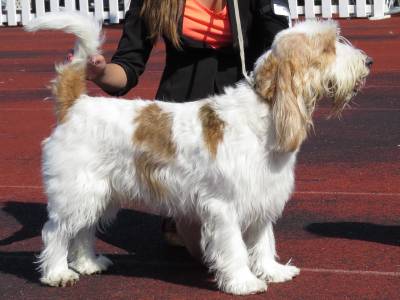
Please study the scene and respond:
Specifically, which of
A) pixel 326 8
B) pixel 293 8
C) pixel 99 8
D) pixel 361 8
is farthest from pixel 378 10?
pixel 99 8

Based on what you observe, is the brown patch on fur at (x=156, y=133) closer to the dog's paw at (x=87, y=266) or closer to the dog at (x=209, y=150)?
the dog at (x=209, y=150)

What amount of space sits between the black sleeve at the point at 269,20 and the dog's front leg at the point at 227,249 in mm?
1293

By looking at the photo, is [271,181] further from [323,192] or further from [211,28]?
[323,192]

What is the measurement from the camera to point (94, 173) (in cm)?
502

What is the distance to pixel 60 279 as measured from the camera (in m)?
5.20

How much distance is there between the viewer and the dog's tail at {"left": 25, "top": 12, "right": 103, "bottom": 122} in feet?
16.5

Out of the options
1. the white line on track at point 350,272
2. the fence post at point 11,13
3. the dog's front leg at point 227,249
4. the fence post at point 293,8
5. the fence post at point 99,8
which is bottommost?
the fence post at point 11,13

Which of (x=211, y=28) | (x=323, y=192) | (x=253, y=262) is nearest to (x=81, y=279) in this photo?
(x=253, y=262)

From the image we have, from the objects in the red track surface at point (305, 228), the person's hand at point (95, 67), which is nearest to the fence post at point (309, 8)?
the red track surface at point (305, 228)

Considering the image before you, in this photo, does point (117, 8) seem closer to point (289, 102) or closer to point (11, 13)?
point (11, 13)

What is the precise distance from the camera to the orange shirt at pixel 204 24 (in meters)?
5.69

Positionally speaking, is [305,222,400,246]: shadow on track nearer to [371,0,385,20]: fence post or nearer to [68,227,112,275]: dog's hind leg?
[68,227,112,275]: dog's hind leg

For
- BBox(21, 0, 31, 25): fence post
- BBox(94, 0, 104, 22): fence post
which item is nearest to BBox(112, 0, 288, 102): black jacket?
BBox(94, 0, 104, 22): fence post

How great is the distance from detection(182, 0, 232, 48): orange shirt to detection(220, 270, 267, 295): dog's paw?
5.20 ft
